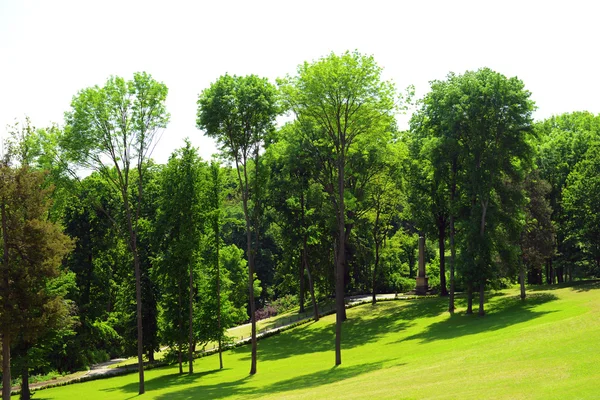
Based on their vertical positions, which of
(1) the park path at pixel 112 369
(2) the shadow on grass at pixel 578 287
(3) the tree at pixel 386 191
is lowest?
(1) the park path at pixel 112 369

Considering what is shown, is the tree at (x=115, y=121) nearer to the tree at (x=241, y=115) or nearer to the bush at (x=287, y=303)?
the tree at (x=241, y=115)

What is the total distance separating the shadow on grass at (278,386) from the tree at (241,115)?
4409 millimetres

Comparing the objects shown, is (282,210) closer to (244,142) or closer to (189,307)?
(189,307)

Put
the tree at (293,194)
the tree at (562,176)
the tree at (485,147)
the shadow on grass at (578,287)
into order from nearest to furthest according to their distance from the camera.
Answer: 1. the tree at (485,147)
2. the shadow on grass at (578,287)
3. the tree at (293,194)
4. the tree at (562,176)

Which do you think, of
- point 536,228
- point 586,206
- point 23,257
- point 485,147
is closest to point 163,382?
point 23,257

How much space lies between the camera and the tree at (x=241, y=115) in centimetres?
3544

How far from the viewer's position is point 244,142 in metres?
36.1

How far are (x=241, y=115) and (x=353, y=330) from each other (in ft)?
69.0

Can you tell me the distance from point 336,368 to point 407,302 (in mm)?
28260

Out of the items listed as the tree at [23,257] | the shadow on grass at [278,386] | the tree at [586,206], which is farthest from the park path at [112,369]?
the tree at [586,206]

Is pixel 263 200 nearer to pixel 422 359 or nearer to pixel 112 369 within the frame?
pixel 112 369

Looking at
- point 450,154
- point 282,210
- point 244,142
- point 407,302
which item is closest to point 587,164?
point 450,154

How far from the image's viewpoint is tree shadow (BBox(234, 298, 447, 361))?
1728 inches

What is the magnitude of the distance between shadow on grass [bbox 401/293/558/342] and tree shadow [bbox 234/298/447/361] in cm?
425
